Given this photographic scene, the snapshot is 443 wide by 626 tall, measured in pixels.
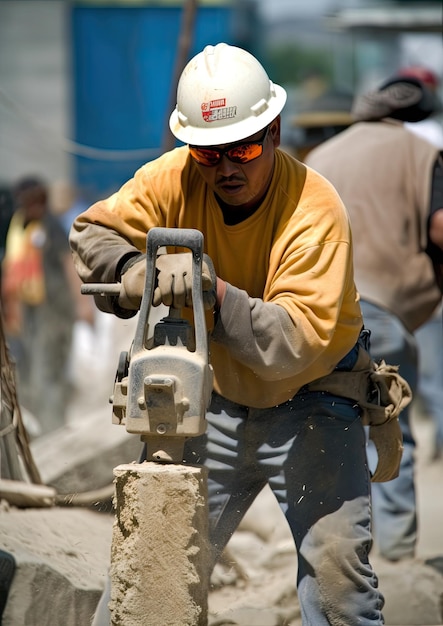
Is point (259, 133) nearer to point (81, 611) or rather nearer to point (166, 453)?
point (166, 453)

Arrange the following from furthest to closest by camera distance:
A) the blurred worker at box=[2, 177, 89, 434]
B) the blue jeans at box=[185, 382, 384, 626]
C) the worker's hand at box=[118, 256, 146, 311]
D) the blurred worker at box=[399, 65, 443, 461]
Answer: the blurred worker at box=[2, 177, 89, 434] < the blurred worker at box=[399, 65, 443, 461] < the blue jeans at box=[185, 382, 384, 626] < the worker's hand at box=[118, 256, 146, 311]

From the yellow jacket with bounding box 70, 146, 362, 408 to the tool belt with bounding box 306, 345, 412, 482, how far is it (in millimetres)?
137

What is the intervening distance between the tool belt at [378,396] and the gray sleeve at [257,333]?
405 mm

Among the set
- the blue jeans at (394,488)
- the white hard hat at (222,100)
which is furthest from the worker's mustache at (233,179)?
the blue jeans at (394,488)

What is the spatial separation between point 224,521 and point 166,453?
55cm

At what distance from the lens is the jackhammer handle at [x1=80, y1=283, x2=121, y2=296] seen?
334 cm

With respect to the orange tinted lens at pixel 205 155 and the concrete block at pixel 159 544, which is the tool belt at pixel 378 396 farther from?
the orange tinted lens at pixel 205 155

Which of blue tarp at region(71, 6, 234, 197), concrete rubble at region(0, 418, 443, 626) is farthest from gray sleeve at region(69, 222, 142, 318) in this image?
blue tarp at region(71, 6, 234, 197)

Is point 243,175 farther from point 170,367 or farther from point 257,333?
point 170,367

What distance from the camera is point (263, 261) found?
3.62 metres

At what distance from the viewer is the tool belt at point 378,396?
377 centimetres

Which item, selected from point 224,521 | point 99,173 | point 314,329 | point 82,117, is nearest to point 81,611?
point 224,521

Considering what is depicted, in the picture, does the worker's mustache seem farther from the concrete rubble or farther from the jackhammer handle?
the concrete rubble

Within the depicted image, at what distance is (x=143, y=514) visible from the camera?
129 inches
